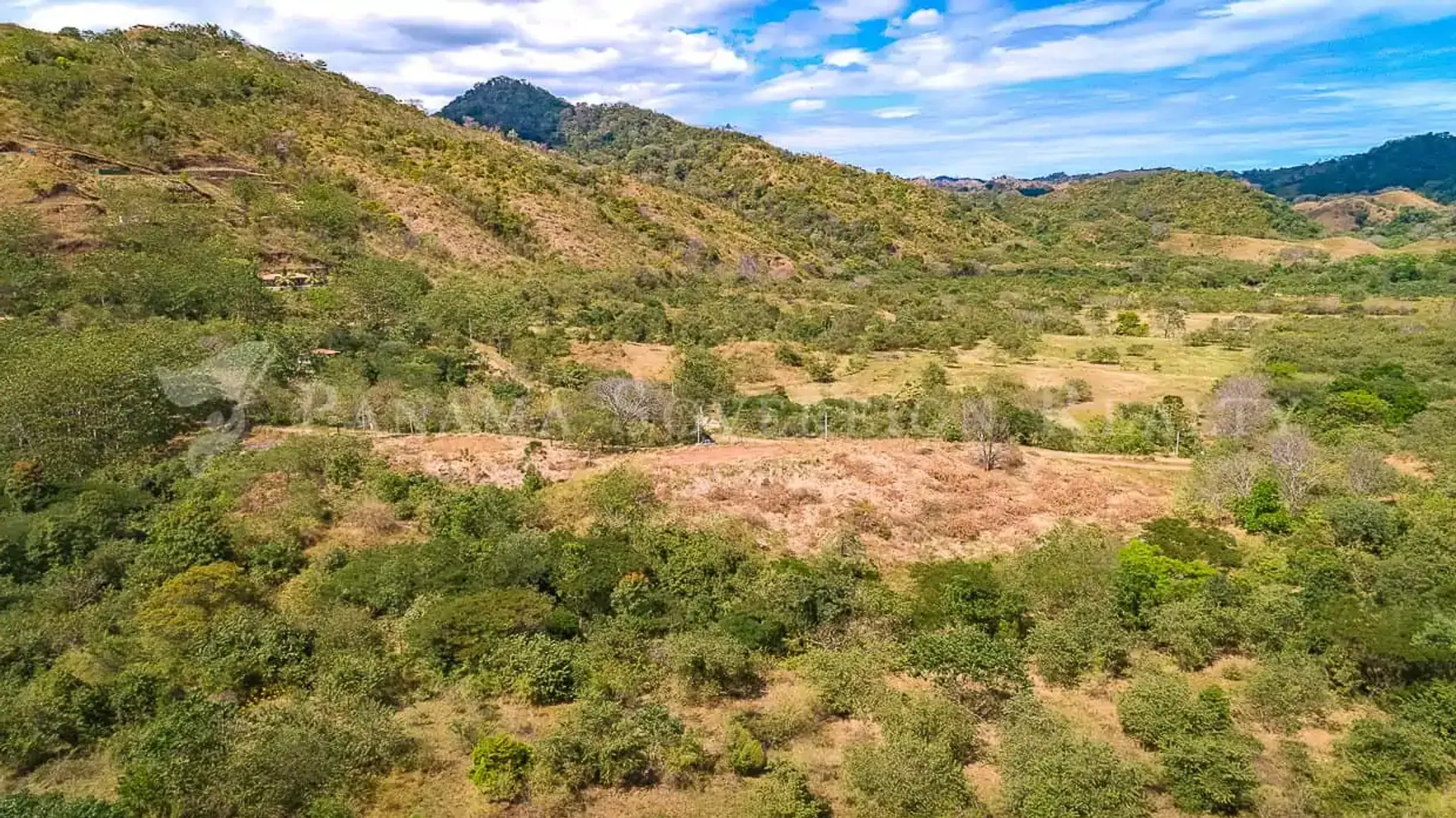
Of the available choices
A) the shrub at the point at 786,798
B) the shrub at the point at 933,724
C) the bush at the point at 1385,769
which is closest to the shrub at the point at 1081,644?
the shrub at the point at 933,724

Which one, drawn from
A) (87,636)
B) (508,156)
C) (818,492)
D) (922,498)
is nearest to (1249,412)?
(922,498)

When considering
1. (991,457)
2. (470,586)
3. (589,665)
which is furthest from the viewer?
(991,457)

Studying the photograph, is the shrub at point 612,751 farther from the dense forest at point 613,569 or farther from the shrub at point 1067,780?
the shrub at point 1067,780

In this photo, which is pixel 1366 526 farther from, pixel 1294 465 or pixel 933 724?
pixel 933 724

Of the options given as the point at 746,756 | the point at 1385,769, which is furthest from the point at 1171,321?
the point at 746,756

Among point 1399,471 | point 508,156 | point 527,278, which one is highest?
point 508,156

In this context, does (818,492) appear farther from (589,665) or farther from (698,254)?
(698,254)

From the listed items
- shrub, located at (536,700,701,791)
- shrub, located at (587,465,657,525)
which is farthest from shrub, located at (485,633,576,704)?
shrub, located at (587,465,657,525)

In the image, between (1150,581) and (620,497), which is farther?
(620,497)
